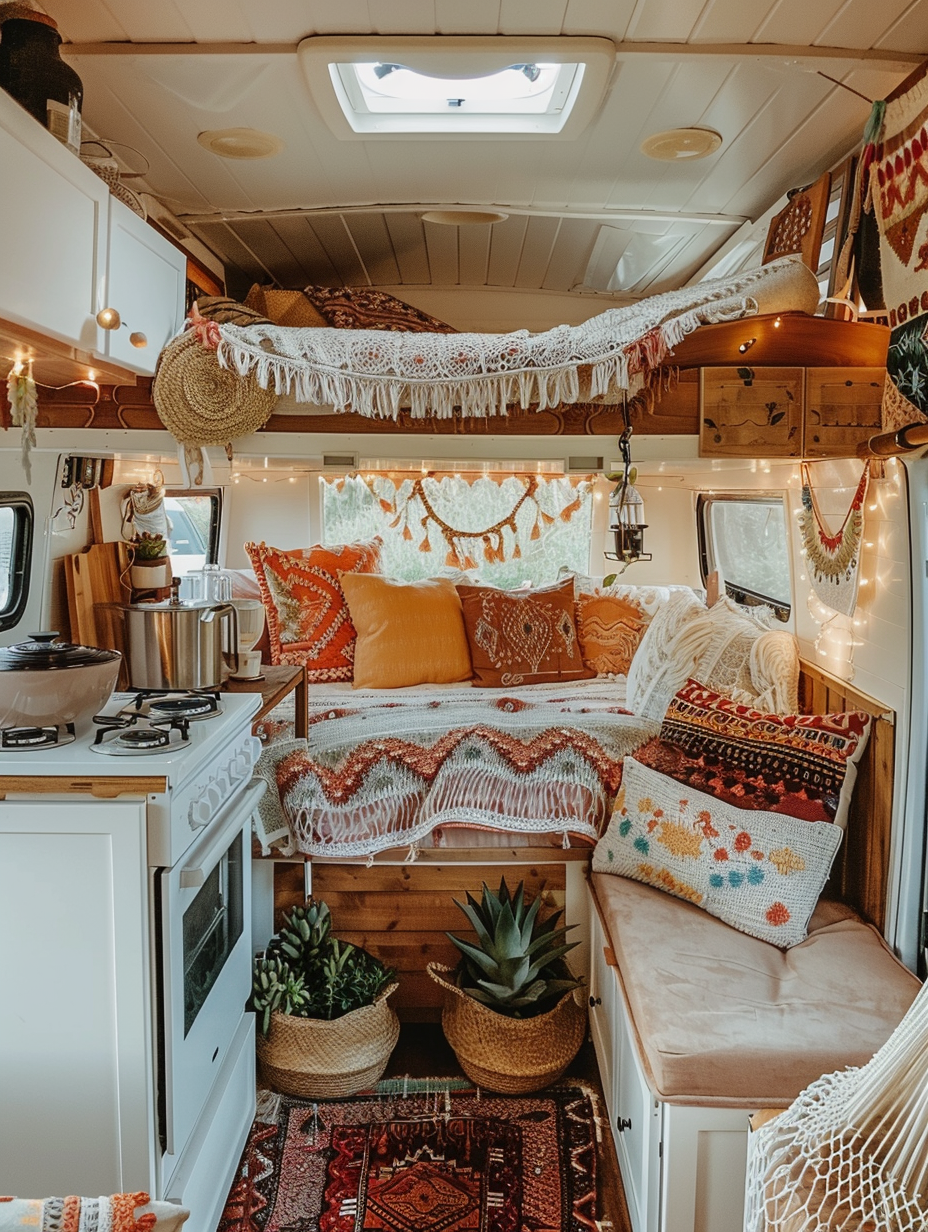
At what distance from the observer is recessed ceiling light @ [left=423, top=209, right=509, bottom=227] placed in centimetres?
312

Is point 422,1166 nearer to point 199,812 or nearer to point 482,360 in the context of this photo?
Result: point 199,812

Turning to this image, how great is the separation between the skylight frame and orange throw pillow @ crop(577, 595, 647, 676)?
1856 millimetres

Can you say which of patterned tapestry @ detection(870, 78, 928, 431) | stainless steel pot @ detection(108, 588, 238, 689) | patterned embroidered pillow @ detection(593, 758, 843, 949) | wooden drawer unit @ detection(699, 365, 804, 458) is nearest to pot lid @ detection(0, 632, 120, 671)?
stainless steel pot @ detection(108, 588, 238, 689)

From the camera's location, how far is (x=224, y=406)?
249 cm

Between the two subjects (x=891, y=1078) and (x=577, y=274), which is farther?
(x=577, y=274)

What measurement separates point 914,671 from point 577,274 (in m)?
2.49

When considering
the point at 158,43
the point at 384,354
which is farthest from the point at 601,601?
the point at 158,43

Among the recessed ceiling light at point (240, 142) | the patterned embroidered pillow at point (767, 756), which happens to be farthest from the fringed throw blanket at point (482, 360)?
the patterned embroidered pillow at point (767, 756)

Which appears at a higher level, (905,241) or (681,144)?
(681,144)

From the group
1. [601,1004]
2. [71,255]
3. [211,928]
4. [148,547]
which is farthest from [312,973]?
[71,255]

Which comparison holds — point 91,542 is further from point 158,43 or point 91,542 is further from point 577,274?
point 577,274

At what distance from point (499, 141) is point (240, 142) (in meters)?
0.71

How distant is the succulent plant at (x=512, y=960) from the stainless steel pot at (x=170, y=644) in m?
0.96

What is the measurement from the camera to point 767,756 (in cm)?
231
